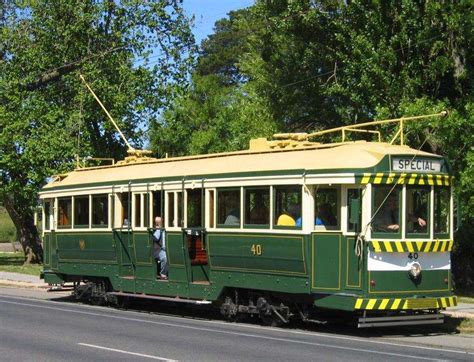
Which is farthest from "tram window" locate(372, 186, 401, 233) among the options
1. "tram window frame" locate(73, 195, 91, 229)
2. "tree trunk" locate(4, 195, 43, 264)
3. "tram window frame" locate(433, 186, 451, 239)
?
"tree trunk" locate(4, 195, 43, 264)

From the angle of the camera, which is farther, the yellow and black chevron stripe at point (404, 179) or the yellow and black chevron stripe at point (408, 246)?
the yellow and black chevron stripe at point (404, 179)

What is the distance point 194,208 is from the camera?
18.2m

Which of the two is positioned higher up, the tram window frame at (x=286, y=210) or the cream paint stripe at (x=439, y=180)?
the cream paint stripe at (x=439, y=180)

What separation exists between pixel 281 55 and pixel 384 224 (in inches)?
505

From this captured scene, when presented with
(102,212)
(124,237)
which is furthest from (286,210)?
(102,212)

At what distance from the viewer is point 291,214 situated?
15.9 m

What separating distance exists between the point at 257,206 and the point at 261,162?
0.86 m

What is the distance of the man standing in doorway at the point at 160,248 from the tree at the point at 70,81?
614 inches

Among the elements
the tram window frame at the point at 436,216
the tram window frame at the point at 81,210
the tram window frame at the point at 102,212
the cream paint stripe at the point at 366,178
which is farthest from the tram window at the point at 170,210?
the tram window frame at the point at 436,216

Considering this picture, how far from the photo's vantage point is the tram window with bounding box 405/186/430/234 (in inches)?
608

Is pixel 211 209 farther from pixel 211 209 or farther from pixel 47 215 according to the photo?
pixel 47 215

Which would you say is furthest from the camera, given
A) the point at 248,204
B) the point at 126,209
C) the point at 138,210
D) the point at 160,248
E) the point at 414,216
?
the point at 126,209

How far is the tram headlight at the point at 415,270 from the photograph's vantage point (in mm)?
15078

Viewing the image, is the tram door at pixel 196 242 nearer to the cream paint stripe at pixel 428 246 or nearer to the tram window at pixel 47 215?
the cream paint stripe at pixel 428 246
